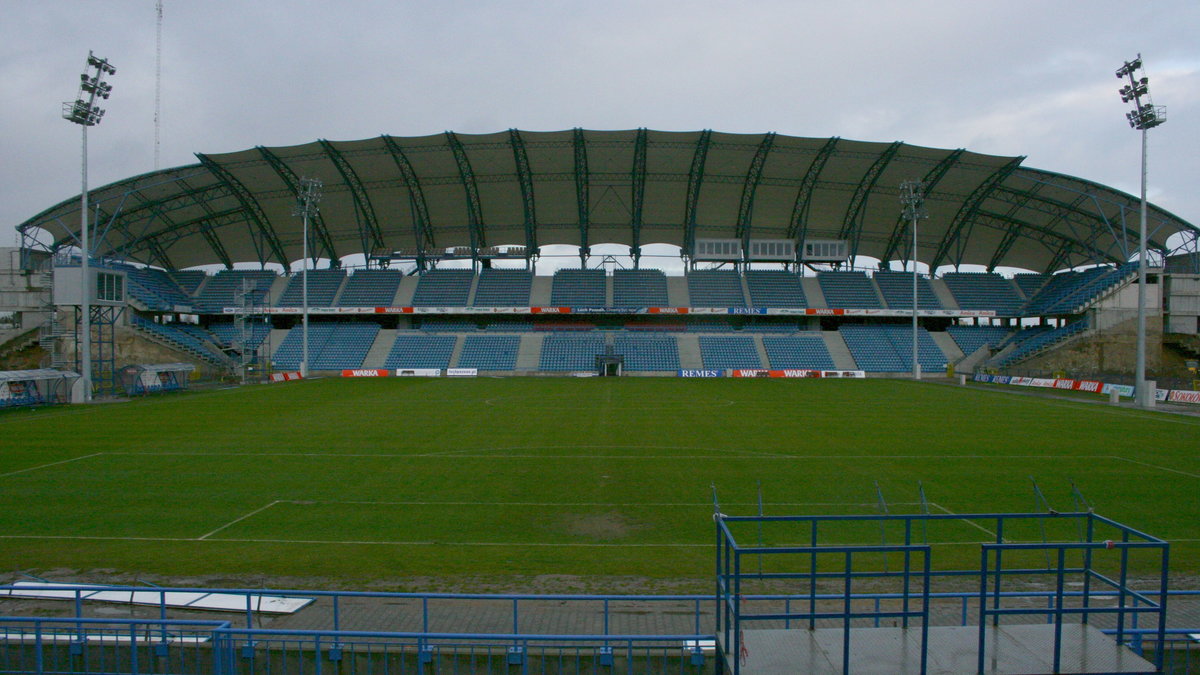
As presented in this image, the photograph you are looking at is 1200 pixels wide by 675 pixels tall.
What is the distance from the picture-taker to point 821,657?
5496 millimetres

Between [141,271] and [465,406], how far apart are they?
1835 inches

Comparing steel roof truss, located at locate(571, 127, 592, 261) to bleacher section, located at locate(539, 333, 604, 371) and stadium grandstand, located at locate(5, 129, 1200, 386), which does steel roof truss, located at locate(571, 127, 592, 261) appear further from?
bleacher section, located at locate(539, 333, 604, 371)

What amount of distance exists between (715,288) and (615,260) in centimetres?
1030

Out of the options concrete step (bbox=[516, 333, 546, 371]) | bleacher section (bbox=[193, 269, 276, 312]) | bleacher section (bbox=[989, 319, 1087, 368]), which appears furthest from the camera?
bleacher section (bbox=[193, 269, 276, 312])

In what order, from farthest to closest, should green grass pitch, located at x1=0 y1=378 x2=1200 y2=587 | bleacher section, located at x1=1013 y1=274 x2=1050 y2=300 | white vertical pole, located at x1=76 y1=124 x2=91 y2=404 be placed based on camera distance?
bleacher section, located at x1=1013 y1=274 x2=1050 y2=300 < white vertical pole, located at x1=76 y1=124 x2=91 y2=404 < green grass pitch, located at x1=0 y1=378 x2=1200 y2=587

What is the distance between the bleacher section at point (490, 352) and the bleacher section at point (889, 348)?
30795 mm

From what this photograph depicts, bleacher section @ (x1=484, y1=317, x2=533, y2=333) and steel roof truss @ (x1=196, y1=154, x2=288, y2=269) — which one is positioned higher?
steel roof truss @ (x1=196, y1=154, x2=288, y2=269)

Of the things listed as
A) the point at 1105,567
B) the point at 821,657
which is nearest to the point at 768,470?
the point at 1105,567

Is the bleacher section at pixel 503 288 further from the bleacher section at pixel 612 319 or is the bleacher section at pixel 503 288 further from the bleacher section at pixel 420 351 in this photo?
the bleacher section at pixel 420 351

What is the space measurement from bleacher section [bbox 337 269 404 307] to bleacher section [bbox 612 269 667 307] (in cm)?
2165

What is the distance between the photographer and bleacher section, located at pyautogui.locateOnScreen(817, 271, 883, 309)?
66.1 meters

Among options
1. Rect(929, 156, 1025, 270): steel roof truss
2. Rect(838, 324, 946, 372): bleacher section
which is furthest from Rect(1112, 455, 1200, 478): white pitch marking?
Rect(838, 324, 946, 372): bleacher section

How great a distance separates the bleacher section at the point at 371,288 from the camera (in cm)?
6650

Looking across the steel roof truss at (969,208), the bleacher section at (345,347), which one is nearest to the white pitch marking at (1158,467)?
the steel roof truss at (969,208)
